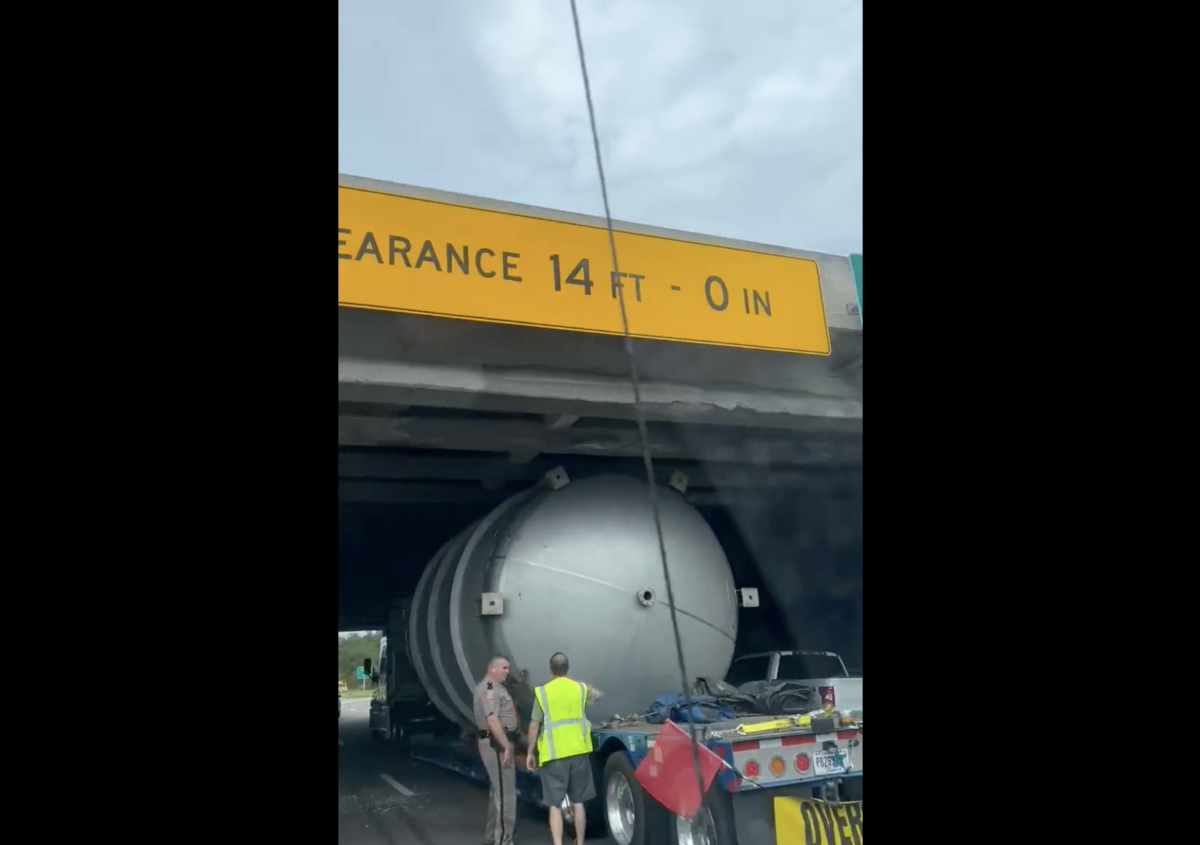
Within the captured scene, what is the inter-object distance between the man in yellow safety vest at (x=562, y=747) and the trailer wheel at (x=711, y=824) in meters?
0.58

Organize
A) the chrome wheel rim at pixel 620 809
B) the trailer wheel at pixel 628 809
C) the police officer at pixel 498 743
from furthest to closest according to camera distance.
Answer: the police officer at pixel 498 743 → the chrome wheel rim at pixel 620 809 → the trailer wheel at pixel 628 809

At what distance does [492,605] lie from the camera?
17.0ft

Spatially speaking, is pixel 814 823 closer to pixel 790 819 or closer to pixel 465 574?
pixel 790 819

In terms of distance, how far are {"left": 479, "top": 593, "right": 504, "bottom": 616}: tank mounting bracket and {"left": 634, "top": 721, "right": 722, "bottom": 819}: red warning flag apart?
4.12 feet

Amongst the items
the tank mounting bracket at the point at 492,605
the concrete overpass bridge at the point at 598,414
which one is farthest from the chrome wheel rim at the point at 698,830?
the concrete overpass bridge at the point at 598,414

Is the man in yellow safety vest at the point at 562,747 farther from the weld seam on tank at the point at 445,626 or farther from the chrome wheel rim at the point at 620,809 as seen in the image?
the weld seam on tank at the point at 445,626

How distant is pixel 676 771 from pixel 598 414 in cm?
212

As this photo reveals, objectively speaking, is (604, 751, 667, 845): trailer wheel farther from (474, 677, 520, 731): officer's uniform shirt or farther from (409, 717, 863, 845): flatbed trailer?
(474, 677, 520, 731): officer's uniform shirt

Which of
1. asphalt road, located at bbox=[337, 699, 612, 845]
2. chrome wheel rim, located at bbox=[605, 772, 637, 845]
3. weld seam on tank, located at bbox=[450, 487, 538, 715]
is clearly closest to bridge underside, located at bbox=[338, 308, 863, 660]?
weld seam on tank, located at bbox=[450, 487, 538, 715]

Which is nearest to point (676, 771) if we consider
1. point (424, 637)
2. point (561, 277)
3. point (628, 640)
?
point (628, 640)

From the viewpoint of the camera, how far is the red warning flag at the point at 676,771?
4.05m
